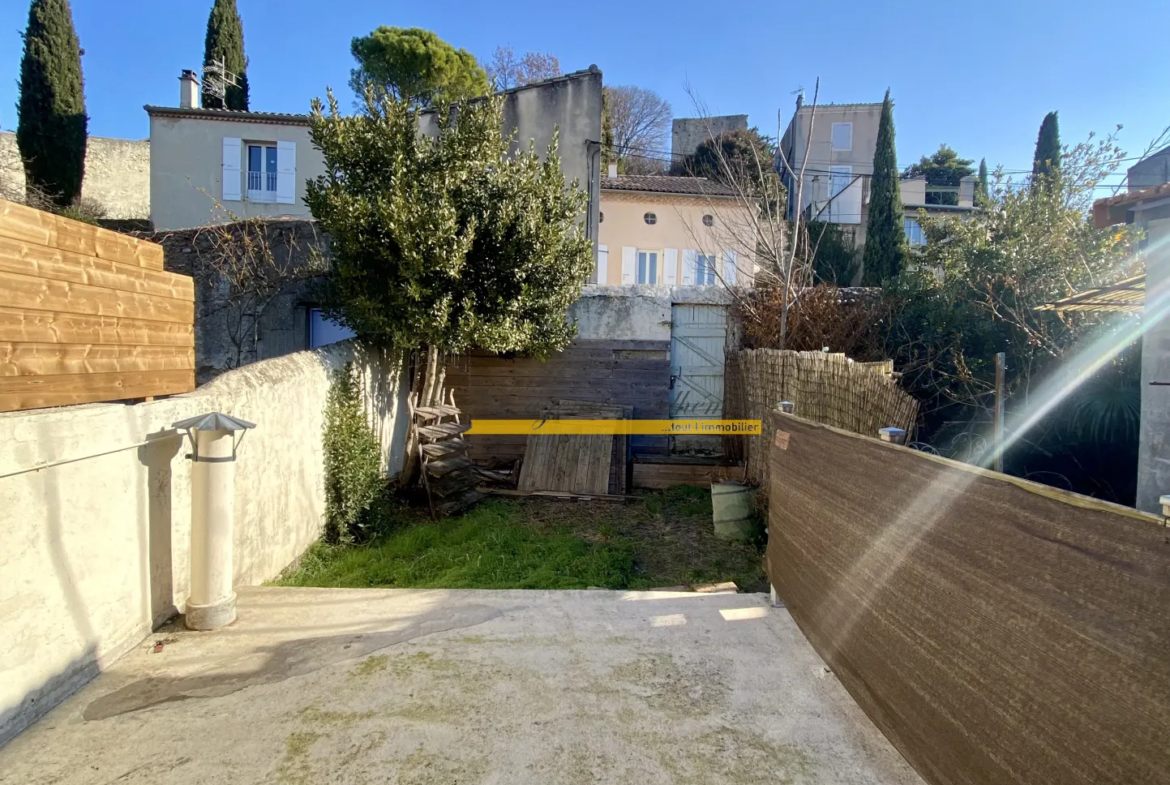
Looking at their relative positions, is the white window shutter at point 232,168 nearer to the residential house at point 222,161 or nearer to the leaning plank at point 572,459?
the residential house at point 222,161

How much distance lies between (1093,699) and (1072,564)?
30cm

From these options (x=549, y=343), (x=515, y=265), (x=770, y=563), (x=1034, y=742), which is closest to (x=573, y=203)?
(x=515, y=265)

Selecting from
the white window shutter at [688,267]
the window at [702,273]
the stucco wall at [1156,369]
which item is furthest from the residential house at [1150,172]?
the white window shutter at [688,267]

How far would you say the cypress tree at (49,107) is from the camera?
17.4 meters

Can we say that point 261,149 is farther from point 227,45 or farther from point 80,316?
point 80,316

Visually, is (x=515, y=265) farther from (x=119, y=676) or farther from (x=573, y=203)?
(x=119, y=676)

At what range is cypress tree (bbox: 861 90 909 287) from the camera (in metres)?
19.0

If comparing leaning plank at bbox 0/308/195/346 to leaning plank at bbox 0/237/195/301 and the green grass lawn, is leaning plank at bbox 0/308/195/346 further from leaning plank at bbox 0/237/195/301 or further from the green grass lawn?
the green grass lawn

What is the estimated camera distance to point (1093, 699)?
56.8 inches

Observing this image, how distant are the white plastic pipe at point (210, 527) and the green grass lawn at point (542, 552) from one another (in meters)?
1.28

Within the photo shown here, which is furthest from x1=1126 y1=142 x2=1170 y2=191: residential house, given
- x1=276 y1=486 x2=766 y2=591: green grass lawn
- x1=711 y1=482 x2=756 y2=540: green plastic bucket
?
x1=276 y1=486 x2=766 y2=591: green grass lawn

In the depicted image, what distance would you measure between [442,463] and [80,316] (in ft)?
15.0

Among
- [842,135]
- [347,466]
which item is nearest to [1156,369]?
[347,466]

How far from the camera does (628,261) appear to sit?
60.5ft
